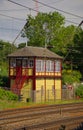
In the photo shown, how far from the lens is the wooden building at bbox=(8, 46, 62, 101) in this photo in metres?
54.4

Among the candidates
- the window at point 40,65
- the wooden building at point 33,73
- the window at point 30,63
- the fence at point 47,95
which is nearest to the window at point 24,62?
the wooden building at point 33,73

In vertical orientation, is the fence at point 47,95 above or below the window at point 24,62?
below

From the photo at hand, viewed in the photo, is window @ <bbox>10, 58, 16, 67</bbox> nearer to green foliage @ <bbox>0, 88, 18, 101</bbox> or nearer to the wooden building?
the wooden building

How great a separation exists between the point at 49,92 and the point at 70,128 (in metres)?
33.8

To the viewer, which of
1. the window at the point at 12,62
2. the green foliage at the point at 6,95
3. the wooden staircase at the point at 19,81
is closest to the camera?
the green foliage at the point at 6,95

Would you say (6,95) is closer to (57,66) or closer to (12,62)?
(12,62)

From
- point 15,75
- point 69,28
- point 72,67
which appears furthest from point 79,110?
point 69,28

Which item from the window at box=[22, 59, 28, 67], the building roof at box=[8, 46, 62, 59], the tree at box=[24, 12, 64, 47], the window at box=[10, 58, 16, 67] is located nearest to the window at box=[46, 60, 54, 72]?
the building roof at box=[8, 46, 62, 59]

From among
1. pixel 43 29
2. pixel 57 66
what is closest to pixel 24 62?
pixel 57 66

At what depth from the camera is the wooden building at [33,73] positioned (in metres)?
54.4

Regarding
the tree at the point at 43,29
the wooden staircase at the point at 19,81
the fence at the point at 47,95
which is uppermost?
the tree at the point at 43,29

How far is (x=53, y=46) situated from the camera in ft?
288

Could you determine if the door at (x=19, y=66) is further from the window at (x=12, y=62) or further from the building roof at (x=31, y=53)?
the building roof at (x=31, y=53)

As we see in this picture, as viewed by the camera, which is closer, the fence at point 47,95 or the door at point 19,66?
the fence at point 47,95
